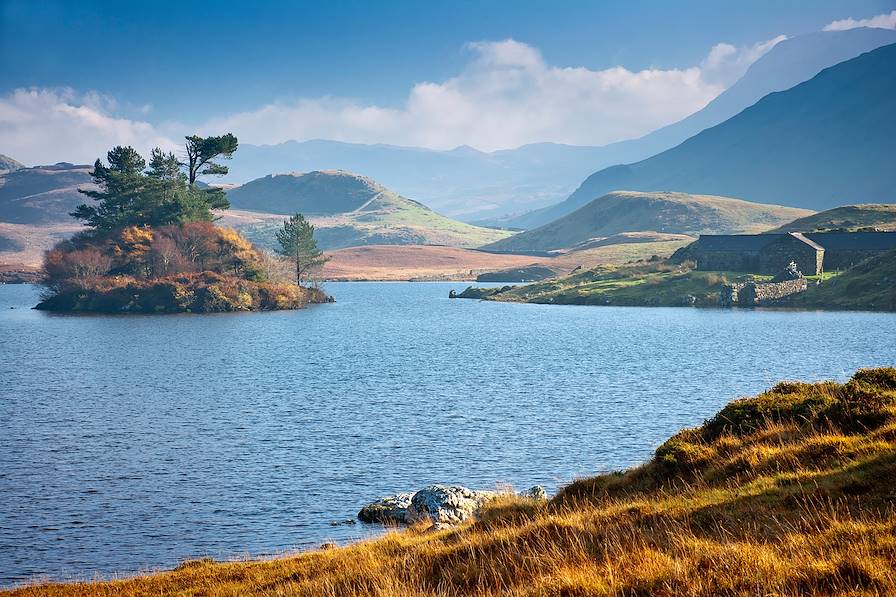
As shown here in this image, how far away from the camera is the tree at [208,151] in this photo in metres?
148

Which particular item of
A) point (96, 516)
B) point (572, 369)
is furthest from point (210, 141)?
point (96, 516)

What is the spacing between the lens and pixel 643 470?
22.0m

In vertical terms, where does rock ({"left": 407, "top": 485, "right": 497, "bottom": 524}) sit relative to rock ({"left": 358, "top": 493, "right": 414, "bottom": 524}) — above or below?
above

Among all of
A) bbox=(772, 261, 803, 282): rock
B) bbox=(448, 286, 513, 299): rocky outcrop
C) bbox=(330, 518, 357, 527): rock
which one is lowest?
bbox=(330, 518, 357, 527): rock

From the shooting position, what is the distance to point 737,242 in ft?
504

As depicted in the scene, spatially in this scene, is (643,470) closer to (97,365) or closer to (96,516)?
(96,516)

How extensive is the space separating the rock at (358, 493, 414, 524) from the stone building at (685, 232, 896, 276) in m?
126

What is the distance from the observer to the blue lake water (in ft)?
94.7

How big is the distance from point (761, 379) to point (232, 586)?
48384 millimetres

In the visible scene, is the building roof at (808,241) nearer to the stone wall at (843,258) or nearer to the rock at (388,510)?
the stone wall at (843,258)

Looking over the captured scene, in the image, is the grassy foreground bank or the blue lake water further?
the blue lake water

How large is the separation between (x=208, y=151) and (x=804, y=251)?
106988 millimetres

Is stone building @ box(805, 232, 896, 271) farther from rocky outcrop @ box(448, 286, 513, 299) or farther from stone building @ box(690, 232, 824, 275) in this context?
rocky outcrop @ box(448, 286, 513, 299)

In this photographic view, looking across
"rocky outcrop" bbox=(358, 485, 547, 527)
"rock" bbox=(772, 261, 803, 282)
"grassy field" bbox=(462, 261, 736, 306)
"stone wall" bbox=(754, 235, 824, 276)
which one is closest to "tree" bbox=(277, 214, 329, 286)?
"grassy field" bbox=(462, 261, 736, 306)
